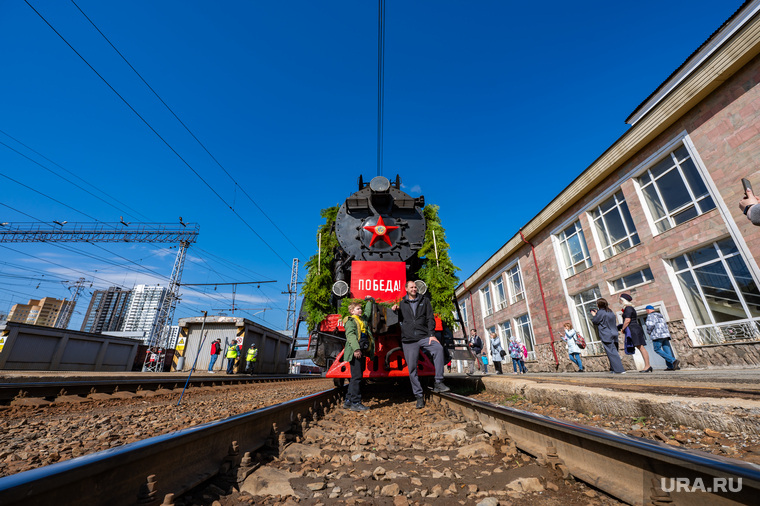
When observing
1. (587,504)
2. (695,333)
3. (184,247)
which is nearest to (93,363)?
(184,247)

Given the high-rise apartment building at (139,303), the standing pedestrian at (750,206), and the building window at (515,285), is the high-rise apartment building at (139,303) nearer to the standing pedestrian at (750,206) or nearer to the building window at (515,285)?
the building window at (515,285)

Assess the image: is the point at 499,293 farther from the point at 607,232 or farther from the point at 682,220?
the point at 682,220

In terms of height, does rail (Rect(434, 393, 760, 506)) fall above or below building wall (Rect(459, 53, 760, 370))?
below

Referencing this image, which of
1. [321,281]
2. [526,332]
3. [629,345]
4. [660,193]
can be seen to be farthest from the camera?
[526,332]

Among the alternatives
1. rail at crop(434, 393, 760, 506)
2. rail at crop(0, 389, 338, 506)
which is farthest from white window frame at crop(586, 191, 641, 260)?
rail at crop(0, 389, 338, 506)

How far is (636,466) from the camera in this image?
1.44 meters

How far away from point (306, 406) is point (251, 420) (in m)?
1.44

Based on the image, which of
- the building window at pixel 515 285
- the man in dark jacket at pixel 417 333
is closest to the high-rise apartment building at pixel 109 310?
the building window at pixel 515 285

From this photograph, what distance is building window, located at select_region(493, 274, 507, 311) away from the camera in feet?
60.7

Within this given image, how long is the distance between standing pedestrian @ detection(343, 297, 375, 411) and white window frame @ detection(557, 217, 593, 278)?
35.8 ft

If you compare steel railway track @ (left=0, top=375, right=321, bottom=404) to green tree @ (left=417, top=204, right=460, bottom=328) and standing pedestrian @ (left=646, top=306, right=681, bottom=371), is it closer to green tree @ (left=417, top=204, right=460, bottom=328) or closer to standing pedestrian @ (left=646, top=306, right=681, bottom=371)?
green tree @ (left=417, top=204, right=460, bottom=328)

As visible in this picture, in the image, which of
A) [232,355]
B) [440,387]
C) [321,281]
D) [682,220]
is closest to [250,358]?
[232,355]

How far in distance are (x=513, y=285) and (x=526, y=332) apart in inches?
103

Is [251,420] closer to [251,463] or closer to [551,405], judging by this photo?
[251,463]
